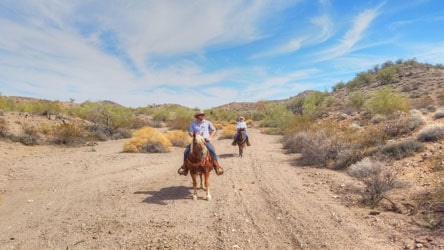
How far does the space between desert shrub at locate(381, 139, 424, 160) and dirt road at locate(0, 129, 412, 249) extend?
2.59 m

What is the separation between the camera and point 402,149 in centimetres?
1180

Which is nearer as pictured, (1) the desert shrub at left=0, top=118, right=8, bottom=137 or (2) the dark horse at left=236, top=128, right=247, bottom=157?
(2) the dark horse at left=236, top=128, right=247, bottom=157

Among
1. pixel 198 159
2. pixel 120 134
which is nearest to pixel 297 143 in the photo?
pixel 198 159

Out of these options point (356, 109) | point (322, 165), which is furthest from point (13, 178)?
point (356, 109)

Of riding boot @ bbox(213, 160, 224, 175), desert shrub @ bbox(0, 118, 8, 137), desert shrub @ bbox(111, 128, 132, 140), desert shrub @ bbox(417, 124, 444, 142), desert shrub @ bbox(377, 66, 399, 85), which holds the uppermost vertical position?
desert shrub @ bbox(377, 66, 399, 85)

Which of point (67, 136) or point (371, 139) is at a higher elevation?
point (67, 136)

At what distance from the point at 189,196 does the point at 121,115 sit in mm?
24042

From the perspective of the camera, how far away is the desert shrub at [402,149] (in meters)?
11.4

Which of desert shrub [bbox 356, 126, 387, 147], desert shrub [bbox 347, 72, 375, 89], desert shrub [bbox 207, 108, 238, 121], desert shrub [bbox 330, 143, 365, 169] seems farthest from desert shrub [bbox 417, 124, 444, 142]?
desert shrub [bbox 207, 108, 238, 121]

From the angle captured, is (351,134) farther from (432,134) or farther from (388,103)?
(388,103)

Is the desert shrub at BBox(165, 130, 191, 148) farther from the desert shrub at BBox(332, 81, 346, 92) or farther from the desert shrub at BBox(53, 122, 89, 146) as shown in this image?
the desert shrub at BBox(332, 81, 346, 92)

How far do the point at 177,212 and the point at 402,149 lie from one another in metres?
9.50

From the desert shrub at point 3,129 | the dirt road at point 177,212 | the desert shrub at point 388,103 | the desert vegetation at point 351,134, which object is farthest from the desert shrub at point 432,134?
the desert shrub at point 3,129

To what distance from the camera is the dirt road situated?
5656 millimetres
